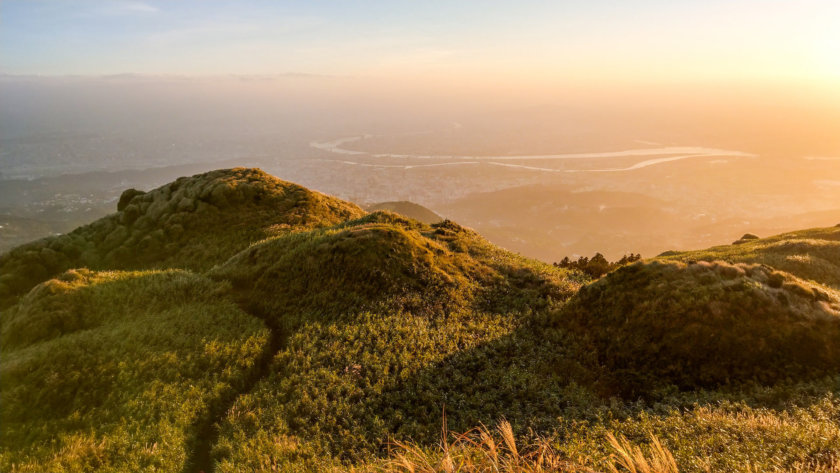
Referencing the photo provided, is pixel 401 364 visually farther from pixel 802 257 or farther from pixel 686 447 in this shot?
pixel 802 257

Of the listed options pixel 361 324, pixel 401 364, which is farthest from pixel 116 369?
pixel 401 364

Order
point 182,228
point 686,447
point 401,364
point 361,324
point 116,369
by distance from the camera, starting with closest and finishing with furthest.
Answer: point 686,447 → point 116,369 → point 401,364 → point 361,324 → point 182,228

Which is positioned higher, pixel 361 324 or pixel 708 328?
pixel 708 328

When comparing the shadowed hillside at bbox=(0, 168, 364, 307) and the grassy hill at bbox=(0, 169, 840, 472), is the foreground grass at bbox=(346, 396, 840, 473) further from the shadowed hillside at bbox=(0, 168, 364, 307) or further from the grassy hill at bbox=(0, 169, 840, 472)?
the shadowed hillside at bbox=(0, 168, 364, 307)

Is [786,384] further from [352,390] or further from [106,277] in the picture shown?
[106,277]

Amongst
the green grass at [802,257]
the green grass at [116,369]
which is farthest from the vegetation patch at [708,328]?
the green grass at [116,369]

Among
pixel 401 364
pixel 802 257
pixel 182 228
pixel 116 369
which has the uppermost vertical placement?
pixel 802 257

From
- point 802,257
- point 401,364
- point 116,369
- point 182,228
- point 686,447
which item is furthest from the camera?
point 182,228
